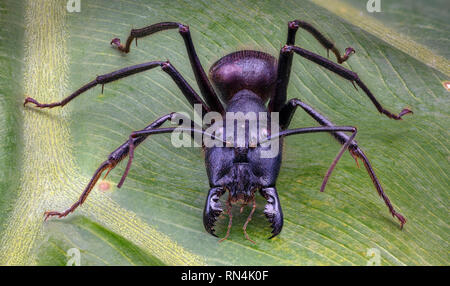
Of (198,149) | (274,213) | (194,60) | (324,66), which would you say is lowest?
(198,149)

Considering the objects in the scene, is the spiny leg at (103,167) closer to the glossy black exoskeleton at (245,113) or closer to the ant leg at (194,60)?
the glossy black exoskeleton at (245,113)

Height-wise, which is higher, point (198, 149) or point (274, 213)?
point (274, 213)

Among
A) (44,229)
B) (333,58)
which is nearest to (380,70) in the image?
(333,58)

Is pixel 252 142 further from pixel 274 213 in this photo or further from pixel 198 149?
pixel 198 149

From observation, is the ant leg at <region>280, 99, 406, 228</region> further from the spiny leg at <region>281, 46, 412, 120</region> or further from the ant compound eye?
the ant compound eye

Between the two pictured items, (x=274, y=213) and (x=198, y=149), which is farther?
(x=198, y=149)

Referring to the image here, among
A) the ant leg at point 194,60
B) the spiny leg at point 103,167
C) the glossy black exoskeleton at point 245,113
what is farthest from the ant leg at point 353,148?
the spiny leg at point 103,167

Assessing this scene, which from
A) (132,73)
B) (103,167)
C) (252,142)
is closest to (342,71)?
(252,142)
